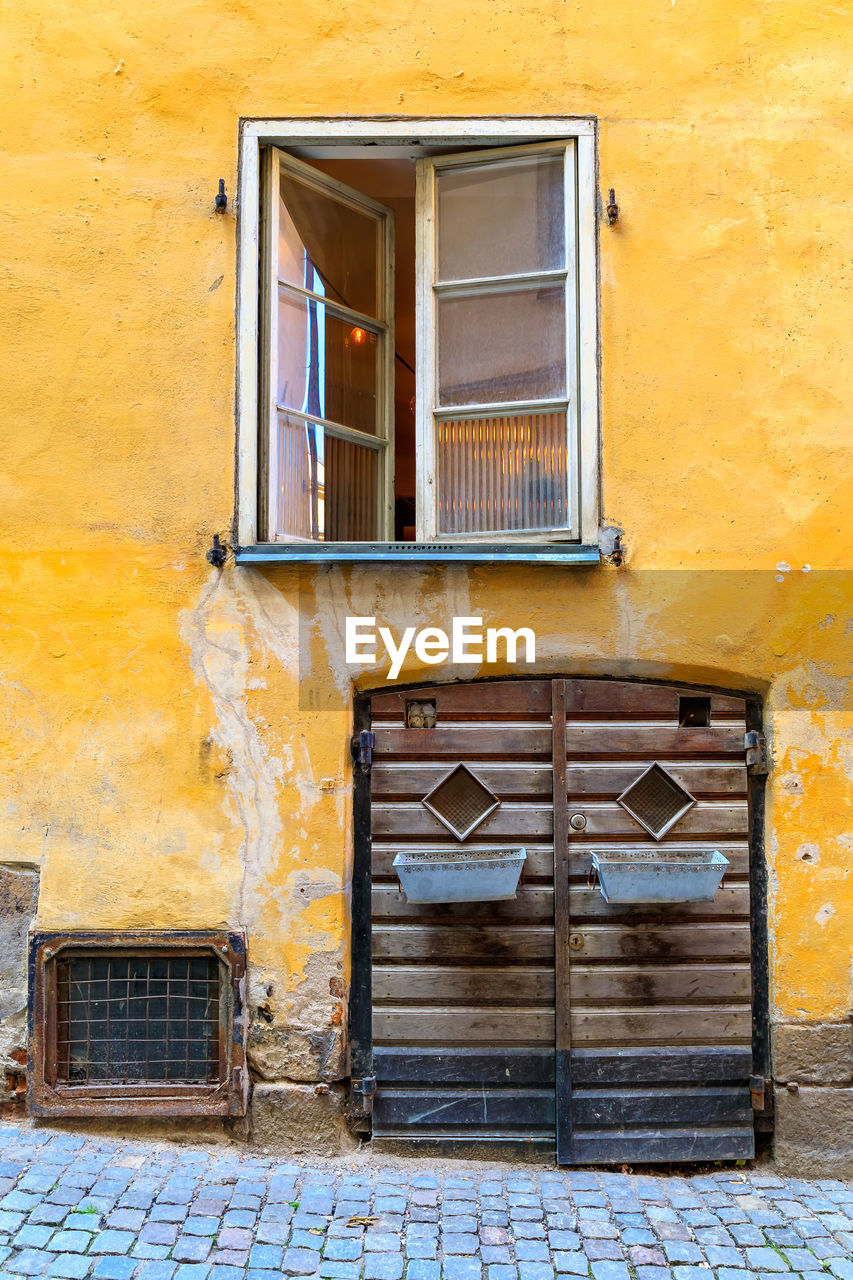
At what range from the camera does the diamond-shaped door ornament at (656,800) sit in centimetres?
388

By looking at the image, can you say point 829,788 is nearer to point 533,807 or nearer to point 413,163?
point 533,807

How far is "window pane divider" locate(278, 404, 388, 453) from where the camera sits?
420 centimetres

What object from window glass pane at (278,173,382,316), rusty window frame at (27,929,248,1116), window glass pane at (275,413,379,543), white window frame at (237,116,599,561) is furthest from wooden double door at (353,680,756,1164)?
window glass pane at (278,173,382,316)

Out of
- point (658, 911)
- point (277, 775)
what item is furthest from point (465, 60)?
point (658, 911)

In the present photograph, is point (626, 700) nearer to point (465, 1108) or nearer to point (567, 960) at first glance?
point (567, 960)

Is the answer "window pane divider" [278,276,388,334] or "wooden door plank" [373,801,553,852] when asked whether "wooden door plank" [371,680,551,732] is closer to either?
"wooden door plank" [373,801,553,852]

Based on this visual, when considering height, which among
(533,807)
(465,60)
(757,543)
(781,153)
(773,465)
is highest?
(465,60)

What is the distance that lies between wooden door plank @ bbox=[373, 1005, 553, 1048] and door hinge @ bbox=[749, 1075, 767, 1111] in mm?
865

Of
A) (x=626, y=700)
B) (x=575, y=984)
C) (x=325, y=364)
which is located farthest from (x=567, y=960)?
(x=325, y=364)

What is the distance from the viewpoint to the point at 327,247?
443 cm

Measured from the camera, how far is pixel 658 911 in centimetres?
386

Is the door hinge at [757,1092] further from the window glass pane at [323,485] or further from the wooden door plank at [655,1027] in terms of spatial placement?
the window glass pane at [323,485]

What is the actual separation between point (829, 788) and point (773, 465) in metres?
1.42

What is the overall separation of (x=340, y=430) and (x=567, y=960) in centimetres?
265
